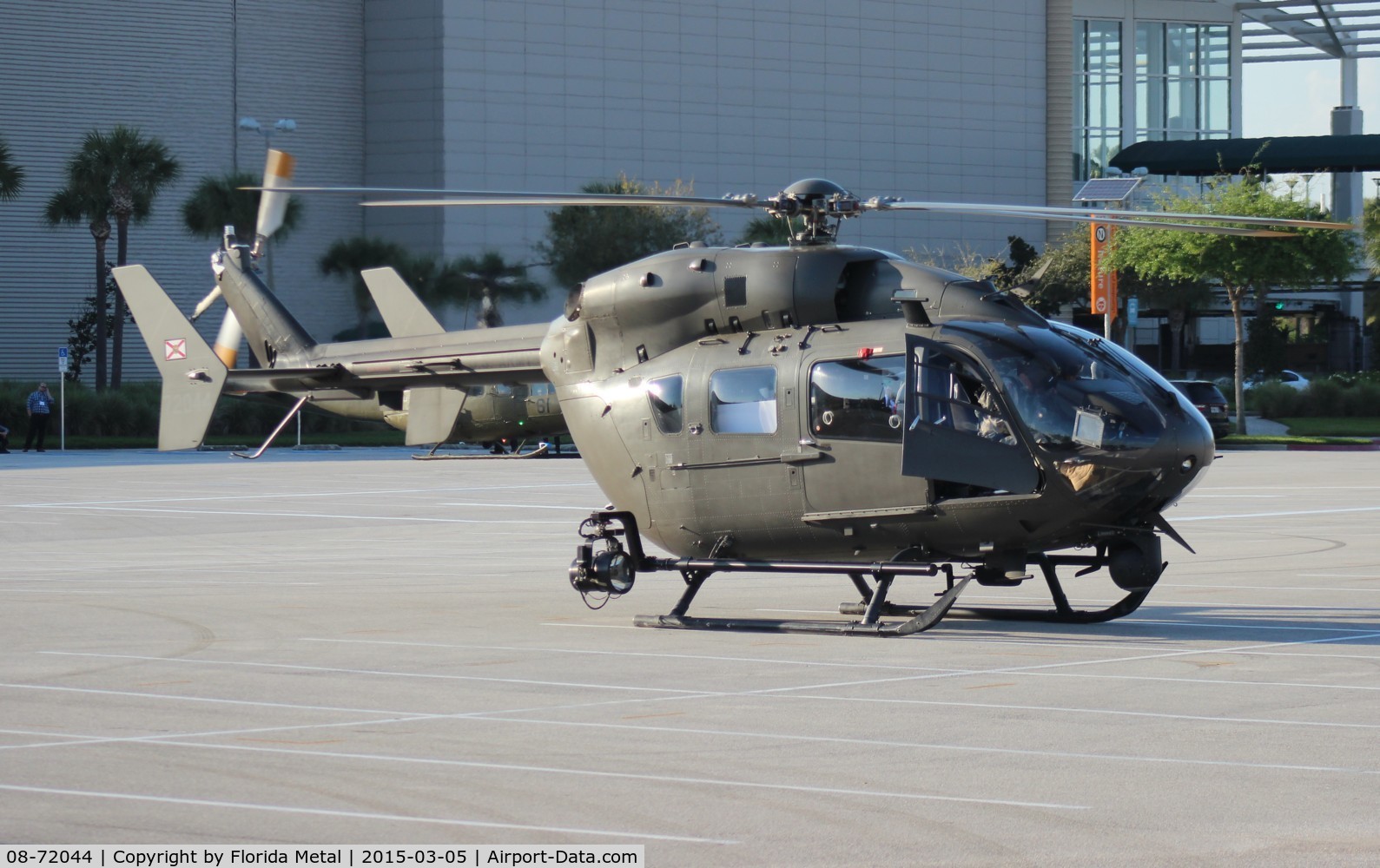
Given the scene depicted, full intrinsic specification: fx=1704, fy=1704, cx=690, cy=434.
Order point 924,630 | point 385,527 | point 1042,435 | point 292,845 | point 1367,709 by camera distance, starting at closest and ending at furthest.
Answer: point 292,845 → point 1367,709 → point 1042,435 → point 924,630 → point 385,527

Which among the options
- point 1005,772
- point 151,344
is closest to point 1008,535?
point 1005,772

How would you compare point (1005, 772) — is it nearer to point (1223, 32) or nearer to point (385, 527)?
point (385, 527)

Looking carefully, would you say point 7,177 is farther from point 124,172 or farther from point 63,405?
point 63,405

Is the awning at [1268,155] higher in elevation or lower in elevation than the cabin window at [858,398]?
higher

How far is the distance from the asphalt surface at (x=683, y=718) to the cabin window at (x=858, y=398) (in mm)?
1392

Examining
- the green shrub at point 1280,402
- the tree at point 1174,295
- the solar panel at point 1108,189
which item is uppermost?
the tree at point 1174,295

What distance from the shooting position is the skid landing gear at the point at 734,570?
1099 cm

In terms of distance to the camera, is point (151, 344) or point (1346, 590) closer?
point (1346, 590)

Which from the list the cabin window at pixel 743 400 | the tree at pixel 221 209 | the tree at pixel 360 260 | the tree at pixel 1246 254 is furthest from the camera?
the tree at pixel 360 260

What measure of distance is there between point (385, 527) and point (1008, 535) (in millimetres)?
11410

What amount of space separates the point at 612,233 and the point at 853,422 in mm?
50073

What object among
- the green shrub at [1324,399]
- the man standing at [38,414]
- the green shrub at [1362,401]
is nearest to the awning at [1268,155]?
the green shrub at [1324,399]

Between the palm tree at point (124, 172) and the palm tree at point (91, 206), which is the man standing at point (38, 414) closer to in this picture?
the palm tree at point (91, 206)

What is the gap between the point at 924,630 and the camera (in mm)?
11227
